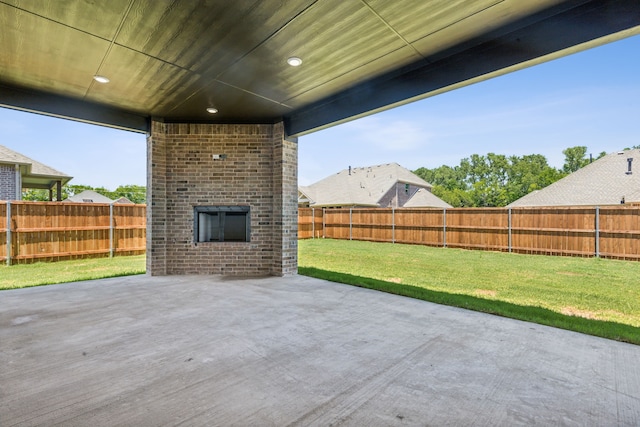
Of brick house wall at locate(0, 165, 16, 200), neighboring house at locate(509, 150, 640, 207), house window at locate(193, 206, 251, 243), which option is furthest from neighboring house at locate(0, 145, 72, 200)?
neighboring house at locate(509, 150, 640, 207)

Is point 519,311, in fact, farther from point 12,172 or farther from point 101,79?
point 12,172

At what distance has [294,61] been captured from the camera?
3.50 m

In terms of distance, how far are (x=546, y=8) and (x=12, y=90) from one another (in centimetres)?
633

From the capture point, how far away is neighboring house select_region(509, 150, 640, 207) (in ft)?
45.1

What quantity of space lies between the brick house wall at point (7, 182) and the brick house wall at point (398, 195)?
65.3 feet

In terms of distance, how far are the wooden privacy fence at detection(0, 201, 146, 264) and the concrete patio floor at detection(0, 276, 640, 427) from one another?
5.35 m

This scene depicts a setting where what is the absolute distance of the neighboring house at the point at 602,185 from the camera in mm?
13742

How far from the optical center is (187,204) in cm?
600

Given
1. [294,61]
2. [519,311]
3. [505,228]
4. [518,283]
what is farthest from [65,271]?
[505,228]

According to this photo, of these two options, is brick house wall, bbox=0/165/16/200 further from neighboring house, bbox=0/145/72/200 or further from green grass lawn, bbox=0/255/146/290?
green grass lawn, bbox=0/255/146/290

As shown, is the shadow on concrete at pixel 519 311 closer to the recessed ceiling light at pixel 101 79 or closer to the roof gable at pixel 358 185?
the recessed ceiling light at pixel 101 79

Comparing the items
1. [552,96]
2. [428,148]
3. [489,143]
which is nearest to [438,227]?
[552,96]

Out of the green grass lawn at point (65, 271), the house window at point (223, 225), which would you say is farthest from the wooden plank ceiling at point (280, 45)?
the green grass lawn at point (65, 271)

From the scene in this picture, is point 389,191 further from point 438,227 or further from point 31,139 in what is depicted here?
point 31,139
